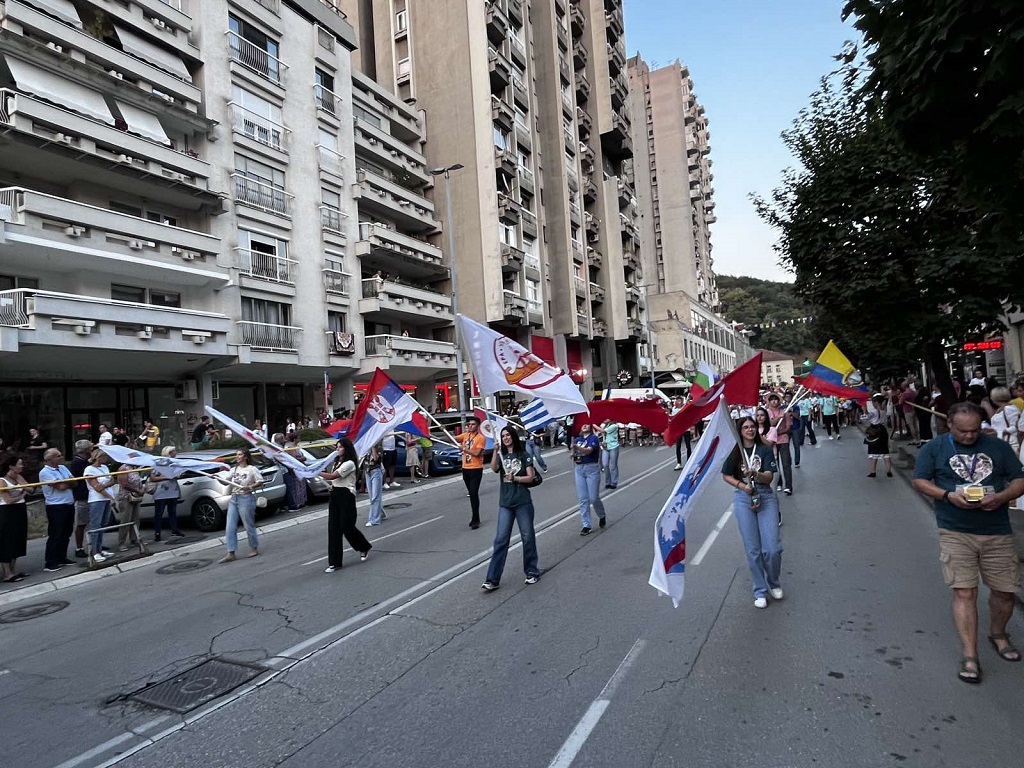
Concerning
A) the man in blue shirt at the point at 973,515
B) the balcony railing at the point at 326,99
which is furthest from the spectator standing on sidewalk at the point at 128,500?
the balcony railing at the point at 326,99

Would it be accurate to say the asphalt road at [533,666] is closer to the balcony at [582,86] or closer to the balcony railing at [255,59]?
the balcony railing at [255,59]

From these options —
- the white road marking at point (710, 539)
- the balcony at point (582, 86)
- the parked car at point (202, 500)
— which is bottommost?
the white road marking at point (710, 539)

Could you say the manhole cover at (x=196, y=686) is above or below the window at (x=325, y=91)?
below

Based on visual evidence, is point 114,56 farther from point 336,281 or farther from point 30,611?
point 30,611

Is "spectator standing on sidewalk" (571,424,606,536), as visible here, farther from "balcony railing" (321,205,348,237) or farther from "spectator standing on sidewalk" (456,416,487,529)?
"balcony railing" (321,205,348,237)

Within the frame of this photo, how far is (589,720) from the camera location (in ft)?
13.0

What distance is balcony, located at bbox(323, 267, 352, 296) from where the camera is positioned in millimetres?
27178

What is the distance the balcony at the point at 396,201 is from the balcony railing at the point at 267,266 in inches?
240

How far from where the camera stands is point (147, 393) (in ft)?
73.6

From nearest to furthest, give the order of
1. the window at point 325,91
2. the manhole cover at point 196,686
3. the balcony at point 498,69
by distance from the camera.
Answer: the manhole cover at point 196,686, the window at point 325,91, the balcony at point 498,69

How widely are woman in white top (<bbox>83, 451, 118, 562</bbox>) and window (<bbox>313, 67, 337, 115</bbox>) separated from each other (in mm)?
22141

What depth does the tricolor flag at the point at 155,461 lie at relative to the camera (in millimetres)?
10094

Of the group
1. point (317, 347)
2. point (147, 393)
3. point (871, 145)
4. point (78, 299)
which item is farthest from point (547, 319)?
point (871, 145)

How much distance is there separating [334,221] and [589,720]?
2708 centimetres
